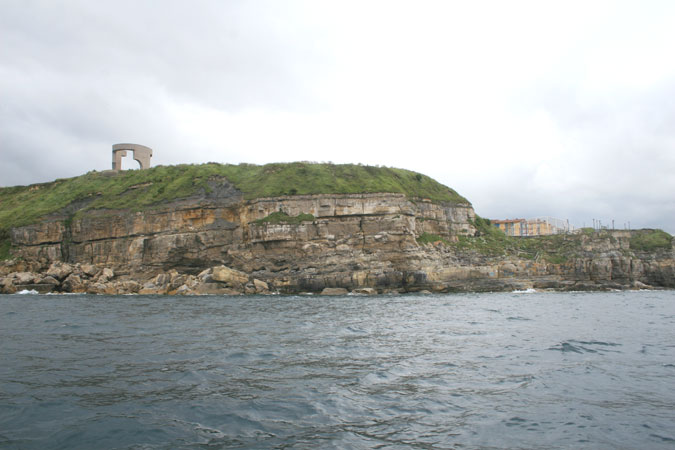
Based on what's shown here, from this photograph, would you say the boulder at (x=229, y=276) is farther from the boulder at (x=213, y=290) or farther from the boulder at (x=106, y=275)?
the boulder at (x=106, y=275)

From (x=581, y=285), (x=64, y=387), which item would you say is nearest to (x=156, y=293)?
(x=64, y=387)

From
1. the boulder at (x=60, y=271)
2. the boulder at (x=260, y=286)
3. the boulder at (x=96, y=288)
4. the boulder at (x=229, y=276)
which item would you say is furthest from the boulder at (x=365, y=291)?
the boulder at (x=60, y=271)

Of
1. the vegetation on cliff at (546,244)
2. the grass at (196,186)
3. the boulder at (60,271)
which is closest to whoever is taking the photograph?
the boulder at (60,271)

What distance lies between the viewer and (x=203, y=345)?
50.0ft

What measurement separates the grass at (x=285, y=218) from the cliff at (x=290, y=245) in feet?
0.69

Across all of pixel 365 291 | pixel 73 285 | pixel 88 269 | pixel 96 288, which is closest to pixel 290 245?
pixel 365 291

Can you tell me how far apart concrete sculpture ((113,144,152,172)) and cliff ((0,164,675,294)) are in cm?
954

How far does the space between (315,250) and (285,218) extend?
251 inches

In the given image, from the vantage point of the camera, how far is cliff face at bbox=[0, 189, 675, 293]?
185ft

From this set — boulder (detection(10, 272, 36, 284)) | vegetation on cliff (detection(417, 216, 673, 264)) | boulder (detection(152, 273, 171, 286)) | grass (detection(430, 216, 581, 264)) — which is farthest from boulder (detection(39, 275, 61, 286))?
grass (detection(430, 216, 581, 264))

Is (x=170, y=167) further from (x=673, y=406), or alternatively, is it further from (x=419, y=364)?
(x=673, y=406)

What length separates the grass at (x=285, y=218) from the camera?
59.8m

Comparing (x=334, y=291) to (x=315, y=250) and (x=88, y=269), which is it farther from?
(x=88, y=269)

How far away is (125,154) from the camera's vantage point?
80.9 metres
